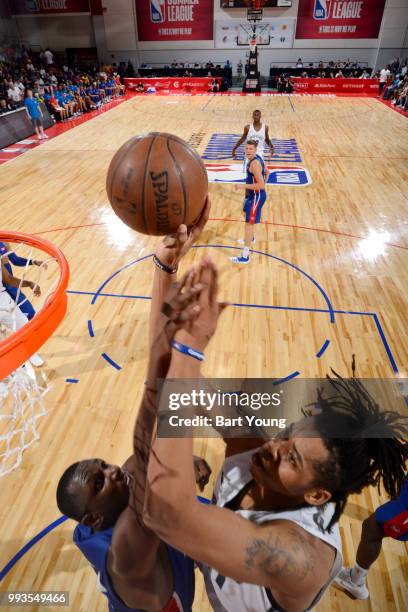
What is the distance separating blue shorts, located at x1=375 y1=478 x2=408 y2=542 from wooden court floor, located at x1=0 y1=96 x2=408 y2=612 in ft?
1.37

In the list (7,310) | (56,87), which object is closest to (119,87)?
(56,87)

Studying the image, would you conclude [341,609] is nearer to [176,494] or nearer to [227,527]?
[227,527]

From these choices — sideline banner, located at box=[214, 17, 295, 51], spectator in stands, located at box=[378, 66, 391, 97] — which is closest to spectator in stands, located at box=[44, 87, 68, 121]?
sideline banner, located at box=[214, 17, 295, 51]

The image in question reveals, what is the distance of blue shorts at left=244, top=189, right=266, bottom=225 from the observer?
17.1 ft

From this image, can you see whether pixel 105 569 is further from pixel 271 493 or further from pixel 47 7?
pixel 47 7

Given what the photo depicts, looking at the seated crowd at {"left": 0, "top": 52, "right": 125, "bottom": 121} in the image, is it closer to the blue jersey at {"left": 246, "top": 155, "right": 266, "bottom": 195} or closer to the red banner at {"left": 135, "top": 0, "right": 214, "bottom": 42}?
the red banner at {"left": 135, "top": 0, "right": 214, "bottom": 42}

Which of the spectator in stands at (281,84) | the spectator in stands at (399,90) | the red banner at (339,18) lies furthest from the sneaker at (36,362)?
the red banner at (339,18)

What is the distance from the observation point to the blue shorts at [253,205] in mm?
5225

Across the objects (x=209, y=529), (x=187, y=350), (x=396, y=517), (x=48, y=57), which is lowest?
(x=396, y=517)

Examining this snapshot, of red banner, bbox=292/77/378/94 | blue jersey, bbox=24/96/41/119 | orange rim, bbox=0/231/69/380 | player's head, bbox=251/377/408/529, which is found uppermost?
player's head, bbox=251/377/408/529

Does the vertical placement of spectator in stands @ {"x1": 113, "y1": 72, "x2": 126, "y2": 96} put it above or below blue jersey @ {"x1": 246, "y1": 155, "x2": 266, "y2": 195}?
below

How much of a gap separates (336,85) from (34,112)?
15.0 metres

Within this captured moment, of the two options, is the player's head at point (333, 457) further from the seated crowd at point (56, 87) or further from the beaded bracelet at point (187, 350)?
the seated crowd at point (56, 87)

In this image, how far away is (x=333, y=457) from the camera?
3.97 feet
